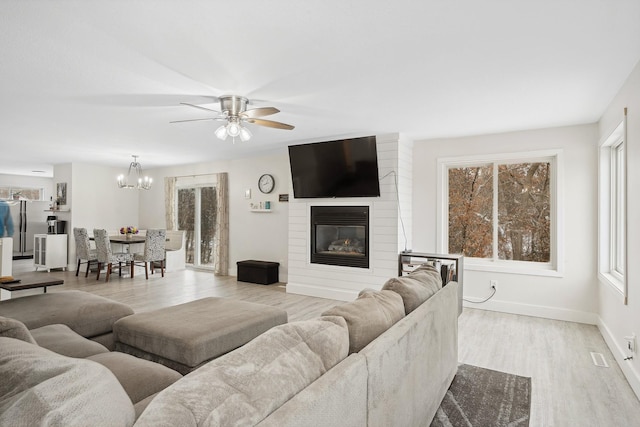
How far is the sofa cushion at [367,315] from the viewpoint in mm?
1456

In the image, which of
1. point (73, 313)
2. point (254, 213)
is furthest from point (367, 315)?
point (254, 213)

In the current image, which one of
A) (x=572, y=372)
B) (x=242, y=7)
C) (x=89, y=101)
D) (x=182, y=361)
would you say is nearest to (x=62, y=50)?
(x=89, y=101)

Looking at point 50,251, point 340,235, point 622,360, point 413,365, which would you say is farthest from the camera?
point 50,251

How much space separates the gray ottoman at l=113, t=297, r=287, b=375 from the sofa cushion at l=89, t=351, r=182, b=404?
359 mm

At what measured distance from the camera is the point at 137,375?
1.62 meters

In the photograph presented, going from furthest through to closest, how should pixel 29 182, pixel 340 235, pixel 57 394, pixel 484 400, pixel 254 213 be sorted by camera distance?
1. pixel 29 182
2. pixel 254 213
3. pixel 340 235
4. pixel 484 400
5. pixel 57 394

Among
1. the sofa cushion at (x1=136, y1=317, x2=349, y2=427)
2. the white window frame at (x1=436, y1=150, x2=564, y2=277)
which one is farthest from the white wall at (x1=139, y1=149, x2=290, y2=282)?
the sofa cushion at (x1=136, y1=317, x2=349, y2=427)

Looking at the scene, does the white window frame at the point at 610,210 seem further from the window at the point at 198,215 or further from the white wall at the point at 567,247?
the window at the point at 198,215

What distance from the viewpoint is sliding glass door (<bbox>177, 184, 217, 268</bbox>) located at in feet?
25.5

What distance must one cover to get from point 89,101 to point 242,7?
2.40 meters

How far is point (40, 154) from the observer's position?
21.3 feet

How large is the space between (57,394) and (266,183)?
236 inches

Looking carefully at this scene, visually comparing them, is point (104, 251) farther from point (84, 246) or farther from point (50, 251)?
point (50, 251)

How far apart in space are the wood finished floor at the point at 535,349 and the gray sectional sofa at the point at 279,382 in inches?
49.7
